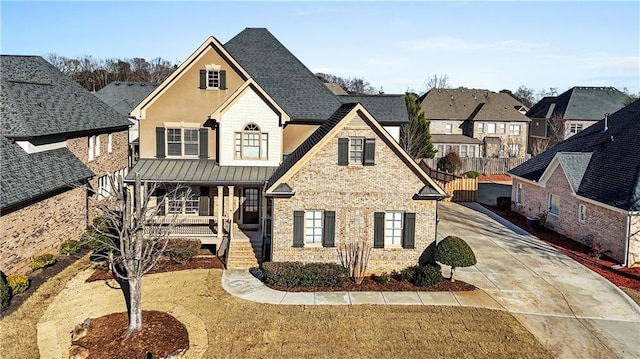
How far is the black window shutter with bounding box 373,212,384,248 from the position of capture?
750 inches

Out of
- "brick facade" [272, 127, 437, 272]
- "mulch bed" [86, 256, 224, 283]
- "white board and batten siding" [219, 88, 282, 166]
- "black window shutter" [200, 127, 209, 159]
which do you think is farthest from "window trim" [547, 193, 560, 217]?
"black window shutter" [200, 127, 209, 159]

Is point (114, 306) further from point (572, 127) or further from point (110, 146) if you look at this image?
point (572, 127)

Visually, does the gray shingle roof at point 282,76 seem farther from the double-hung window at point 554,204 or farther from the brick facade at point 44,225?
the double-hung window at point 554,204

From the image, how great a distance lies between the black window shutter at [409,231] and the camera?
62.4 feet

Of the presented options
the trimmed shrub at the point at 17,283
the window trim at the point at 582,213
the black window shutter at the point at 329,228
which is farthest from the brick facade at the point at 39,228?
the window trim at the point at 582,213

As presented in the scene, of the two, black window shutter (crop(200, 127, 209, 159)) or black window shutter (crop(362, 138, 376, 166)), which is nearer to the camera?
black window shutter (crop(362, 138, 376, 166))

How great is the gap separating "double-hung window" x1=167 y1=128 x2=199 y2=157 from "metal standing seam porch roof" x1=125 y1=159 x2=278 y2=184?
0.51 meters

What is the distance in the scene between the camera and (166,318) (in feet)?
50.1

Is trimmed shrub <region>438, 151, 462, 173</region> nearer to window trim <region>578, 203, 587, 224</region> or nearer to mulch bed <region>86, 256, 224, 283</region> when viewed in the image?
window trim <region>578, 203, 587, 224</region>

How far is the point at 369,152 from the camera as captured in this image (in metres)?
18.7

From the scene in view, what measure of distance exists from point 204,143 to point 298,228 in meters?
8.90

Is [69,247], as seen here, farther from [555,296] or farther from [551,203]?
[551,203]

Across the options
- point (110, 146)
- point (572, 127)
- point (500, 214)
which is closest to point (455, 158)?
point (500, 214)

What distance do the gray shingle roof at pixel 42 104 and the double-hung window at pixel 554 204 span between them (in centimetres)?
2761
